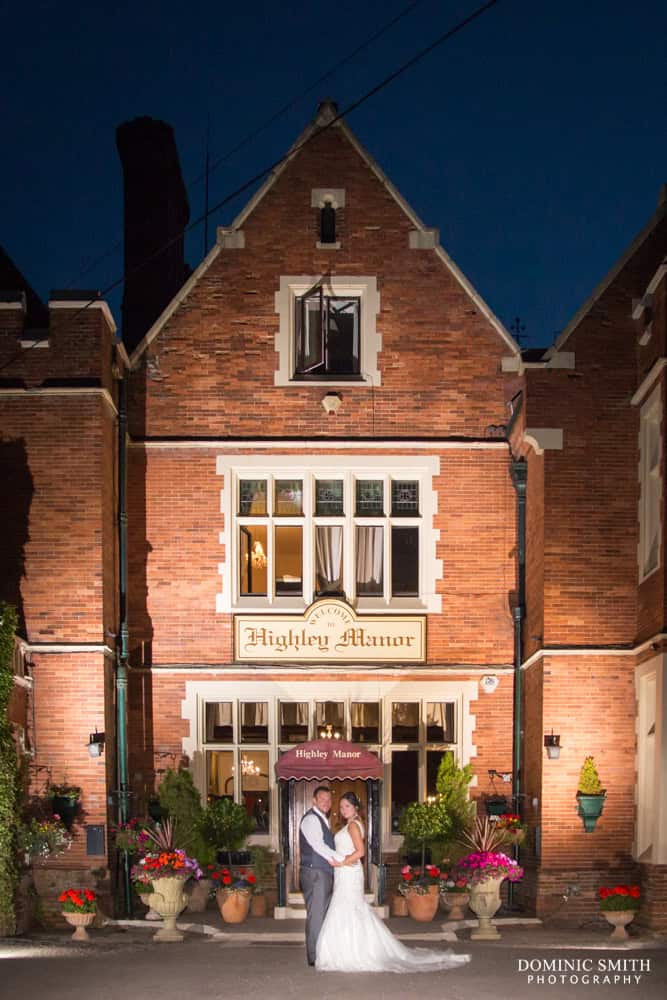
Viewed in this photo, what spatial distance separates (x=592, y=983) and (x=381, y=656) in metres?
7.39

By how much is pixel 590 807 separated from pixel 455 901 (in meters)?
2.04

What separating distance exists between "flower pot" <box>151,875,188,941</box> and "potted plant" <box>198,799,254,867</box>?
233 cm

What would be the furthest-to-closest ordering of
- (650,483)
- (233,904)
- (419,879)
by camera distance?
(419,879) → (650,483) → (233,904)

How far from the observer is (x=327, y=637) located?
19.0 m

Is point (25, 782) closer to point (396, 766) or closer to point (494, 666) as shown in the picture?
point (396, 766)

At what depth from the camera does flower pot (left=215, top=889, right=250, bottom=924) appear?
56.6 feet

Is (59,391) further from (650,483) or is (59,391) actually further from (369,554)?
(650,483)

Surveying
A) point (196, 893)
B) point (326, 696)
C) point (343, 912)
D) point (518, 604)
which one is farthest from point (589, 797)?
point (196, 893)

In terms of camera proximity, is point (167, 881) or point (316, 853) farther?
point (167, 881)

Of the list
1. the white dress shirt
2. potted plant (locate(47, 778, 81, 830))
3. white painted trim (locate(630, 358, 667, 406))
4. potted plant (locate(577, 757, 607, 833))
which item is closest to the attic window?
white painted trim (locate(630, 358, 667, 406))

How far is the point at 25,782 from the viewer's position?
1670 cm

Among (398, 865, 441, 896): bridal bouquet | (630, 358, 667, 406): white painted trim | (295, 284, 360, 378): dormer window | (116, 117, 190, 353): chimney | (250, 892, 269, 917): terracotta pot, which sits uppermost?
(116, 117, 190, 353): chimney

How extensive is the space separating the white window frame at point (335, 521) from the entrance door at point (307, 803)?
237 cm

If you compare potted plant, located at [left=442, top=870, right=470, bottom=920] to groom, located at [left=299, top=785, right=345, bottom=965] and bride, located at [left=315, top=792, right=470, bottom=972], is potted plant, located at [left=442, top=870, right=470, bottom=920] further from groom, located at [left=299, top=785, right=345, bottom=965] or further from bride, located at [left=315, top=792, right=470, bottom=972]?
groom, located at [left=299, top=785, right=345, bottom=965]
